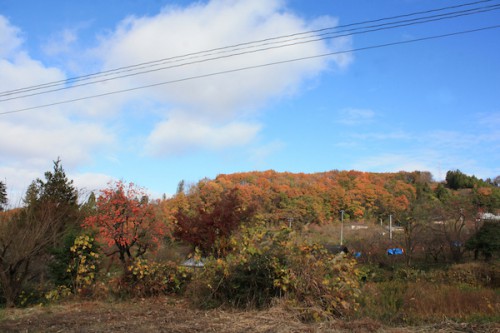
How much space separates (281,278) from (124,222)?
6302 mm

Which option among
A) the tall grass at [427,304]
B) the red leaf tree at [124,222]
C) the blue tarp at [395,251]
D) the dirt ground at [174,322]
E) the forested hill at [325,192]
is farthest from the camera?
the forested hill at [325,192]

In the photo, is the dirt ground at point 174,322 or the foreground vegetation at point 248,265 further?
the foreground vegetation at point 248,265

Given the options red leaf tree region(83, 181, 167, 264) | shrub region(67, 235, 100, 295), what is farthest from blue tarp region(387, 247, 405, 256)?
shrub region(67, 235, 100, 295)

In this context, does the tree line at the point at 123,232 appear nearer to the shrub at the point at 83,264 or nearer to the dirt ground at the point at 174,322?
the shrub at the point at 83,264

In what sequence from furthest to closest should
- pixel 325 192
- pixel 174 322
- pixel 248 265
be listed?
pixel 325 192 < pixel 248 265 < pixel 174 322

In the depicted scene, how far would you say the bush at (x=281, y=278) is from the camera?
596 centimetres

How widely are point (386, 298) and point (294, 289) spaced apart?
10.1 ft

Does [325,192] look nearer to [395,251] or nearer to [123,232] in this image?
[395,251]

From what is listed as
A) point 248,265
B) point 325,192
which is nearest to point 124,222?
point 248,265

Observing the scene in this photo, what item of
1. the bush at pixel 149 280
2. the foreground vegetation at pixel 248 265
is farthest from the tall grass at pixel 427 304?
the bush at pixel 149 280

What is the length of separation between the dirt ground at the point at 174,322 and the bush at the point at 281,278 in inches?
16.0

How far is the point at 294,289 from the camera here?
612 centimetres

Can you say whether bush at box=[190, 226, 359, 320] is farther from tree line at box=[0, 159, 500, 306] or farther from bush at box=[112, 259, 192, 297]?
bush at box=[112, 259, 192, 297]

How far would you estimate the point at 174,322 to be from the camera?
5.33 metres
